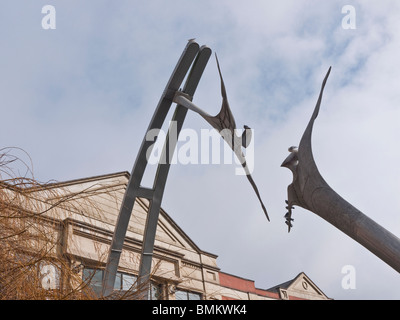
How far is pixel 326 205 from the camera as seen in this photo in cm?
420

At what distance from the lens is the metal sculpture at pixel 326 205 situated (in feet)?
12.1

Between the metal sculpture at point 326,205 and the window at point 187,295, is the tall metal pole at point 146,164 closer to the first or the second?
the metal sculpture at point 326,205

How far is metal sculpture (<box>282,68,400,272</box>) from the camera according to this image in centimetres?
370

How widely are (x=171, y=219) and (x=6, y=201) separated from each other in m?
14.0

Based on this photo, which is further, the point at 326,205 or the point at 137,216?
the point at 137,216

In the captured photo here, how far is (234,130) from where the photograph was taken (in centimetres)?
609

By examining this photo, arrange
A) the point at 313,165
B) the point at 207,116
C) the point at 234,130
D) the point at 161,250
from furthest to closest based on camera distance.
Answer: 1. the point at 161,250
2. the point at 207,116
3. the point at 234,130
4. the point at 313,165

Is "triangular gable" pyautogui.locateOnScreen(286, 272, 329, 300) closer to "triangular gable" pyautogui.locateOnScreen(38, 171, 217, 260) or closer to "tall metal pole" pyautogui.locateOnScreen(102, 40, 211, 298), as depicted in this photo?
"triangular gable" pyautogui.locateOnScreen(38, 171, 217, 260)

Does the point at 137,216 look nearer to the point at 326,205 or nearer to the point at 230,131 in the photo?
the point at 230,131

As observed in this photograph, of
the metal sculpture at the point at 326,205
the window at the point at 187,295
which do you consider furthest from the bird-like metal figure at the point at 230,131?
the window at the point at 187,295

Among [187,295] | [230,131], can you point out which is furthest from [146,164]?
[187,295]

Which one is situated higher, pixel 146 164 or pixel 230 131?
Result: pixel 146 164
